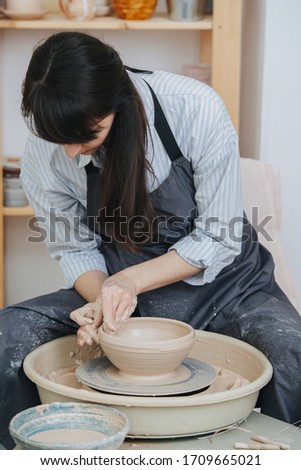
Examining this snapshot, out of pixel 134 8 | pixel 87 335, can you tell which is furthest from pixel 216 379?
pixel 134 8

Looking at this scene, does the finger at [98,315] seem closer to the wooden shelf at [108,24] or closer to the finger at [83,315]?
the finger at [83,315]

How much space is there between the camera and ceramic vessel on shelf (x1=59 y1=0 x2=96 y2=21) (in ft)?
9.33

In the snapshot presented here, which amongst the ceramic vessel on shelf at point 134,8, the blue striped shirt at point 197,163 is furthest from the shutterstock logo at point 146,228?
the ceramic vessel on shelf at point 134,8

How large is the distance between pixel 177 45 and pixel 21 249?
3.40 ft

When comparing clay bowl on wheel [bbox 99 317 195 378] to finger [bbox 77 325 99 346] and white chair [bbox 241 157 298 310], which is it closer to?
finger [bbox 77 325 99 346]

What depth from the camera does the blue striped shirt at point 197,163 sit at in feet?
6.08

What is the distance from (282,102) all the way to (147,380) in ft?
4.71

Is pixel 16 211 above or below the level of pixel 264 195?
below

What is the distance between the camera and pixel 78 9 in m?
2.85

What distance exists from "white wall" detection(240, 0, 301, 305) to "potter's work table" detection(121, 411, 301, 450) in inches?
50.9

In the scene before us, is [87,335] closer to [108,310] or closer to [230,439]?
[108,310]

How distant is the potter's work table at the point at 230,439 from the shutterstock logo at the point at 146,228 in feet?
1.53

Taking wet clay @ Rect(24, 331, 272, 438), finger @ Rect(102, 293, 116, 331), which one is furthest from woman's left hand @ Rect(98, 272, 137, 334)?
wet clay @ Rect(24, 331, 272, 438)
